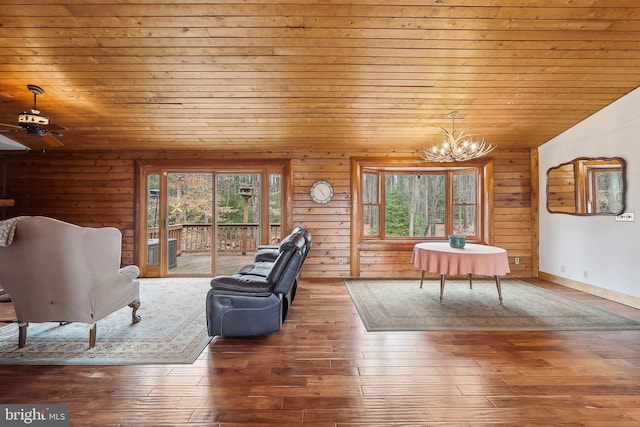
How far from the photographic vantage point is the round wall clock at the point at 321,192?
5.55m

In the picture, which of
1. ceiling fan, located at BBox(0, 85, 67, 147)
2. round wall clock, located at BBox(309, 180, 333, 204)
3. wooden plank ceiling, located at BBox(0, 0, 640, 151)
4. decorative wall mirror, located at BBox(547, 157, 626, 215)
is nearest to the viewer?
wooden plank ceiling, located at BBox(0, 0, 640, 151)

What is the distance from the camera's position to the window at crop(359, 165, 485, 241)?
5.88 meters

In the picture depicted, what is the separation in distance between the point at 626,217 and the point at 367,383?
164 inches

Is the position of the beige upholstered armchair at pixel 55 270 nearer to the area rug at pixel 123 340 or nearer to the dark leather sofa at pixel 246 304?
the area rug at pixel 123 340

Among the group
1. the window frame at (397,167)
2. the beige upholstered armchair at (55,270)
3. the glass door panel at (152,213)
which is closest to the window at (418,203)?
the window frame at (397,167)

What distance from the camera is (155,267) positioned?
570cm

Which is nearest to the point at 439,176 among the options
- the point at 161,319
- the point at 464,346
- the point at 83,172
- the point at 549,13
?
the point at 549,13

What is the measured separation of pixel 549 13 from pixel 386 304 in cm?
339

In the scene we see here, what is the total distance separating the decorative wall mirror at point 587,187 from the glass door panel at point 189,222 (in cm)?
576

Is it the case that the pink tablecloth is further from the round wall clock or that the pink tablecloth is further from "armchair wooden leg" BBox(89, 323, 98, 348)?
"armchair wooden leg" BBox(89, 323, 98, 348)

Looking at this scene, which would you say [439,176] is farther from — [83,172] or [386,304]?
[83,172]

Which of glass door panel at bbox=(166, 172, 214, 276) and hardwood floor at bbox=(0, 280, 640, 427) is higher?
glass door panel at bbox=(166, 172, 214, 276)

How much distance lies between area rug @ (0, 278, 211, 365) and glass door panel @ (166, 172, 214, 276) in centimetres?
221

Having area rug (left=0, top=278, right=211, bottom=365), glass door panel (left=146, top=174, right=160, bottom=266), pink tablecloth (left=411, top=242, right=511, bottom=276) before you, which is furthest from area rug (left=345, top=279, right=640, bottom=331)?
glass door panel (left=146, top=174, right=160, bottom=266)
